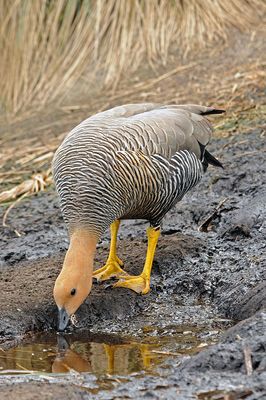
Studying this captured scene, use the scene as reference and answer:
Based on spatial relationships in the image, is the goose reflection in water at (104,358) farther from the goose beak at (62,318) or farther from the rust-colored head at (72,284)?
the rust-colored head at (72,284)

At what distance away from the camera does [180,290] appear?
22.1 feet

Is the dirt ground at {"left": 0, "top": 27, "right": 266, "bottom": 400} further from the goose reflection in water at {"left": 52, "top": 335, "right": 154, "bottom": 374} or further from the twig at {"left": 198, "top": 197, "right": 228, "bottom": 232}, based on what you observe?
the goose reflection in water at {"left": 52, "top": 335, "right": 154, "bottom": 374}

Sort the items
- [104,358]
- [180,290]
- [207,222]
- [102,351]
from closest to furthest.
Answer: [104,358]
[102,351]
[180,290]
[207,222]

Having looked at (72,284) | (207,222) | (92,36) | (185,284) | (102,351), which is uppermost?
A: (72,284)

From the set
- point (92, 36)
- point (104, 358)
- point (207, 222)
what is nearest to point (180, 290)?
point (207, 222)

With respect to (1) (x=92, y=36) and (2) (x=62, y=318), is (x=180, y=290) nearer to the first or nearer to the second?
(2) (x=62, y=318)

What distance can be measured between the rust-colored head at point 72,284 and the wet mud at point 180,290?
38 cm

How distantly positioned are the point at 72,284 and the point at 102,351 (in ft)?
1.49

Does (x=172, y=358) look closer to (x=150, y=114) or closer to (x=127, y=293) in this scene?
(x=127, y=293)

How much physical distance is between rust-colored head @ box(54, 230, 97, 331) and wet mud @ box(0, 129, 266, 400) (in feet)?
1.25

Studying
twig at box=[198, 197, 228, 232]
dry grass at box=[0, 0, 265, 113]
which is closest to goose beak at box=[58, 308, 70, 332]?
twig at box=[198, 197, 228, 232]

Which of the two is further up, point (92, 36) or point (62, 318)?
point (62, 318)

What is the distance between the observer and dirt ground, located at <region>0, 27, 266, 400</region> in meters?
4.69

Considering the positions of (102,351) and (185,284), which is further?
(185,284)
